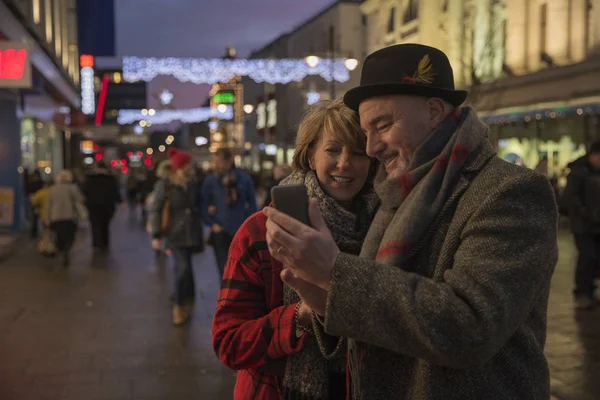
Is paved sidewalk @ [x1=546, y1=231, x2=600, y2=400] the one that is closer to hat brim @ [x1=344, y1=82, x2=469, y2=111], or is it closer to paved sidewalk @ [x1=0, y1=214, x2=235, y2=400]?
paved sidewalk @ [x1=0, y1=214, x2=235, y2=400]

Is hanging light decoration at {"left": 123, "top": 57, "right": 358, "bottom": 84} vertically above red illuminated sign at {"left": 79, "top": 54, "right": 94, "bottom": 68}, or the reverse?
red illuminated sign at {"left": 79, "top": 54, "right": 94, "bottom": 68}

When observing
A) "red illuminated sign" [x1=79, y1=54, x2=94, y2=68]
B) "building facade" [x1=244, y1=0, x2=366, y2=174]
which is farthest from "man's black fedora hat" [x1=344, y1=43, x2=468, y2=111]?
"red illuminated sign" [x1=79, y1=54, x2=94, y2=68]

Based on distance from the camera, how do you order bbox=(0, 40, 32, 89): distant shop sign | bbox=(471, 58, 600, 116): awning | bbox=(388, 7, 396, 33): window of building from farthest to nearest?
bbox=(388, 7, 396, 33): window of building → bbox=(471, 58, 600, 116): awning → bbox=(0, 40, 32, 89): distant shop sign

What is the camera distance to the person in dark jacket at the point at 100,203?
49.0 feet

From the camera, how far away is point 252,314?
2.32 meters

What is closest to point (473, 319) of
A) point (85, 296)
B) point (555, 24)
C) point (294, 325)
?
point (294, 325)

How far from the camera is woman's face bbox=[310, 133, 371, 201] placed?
7.49 feet

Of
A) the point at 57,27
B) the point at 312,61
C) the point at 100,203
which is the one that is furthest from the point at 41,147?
the point at 100,203

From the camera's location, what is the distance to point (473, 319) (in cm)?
140

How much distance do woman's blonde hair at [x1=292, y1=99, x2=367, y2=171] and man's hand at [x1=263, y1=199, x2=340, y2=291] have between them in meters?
0.81

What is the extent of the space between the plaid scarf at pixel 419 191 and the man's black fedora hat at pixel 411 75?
0.25ft

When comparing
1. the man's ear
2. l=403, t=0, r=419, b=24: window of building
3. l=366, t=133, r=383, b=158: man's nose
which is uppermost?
l=403, t=0, r=419, b=24: window of building

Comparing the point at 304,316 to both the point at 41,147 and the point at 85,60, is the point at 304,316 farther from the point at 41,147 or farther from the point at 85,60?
the point at 85,60

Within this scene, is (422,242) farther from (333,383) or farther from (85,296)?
(85,296)
